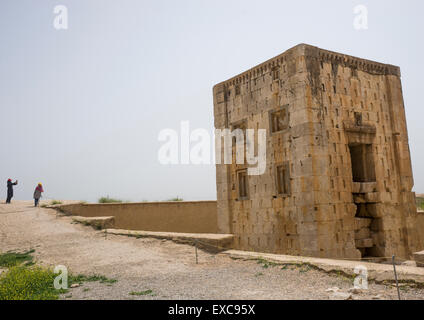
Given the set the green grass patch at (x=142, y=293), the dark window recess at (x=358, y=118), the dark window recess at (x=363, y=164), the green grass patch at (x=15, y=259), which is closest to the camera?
the green grass patch at (x=142, y=293)

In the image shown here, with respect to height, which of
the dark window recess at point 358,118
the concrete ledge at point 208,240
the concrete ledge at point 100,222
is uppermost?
the dark window recess at point 358,118

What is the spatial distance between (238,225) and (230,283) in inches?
354

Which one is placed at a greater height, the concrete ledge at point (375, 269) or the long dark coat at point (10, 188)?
the long dark coat at point (10, 188)

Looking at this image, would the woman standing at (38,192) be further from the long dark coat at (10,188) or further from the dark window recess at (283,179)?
the dark window recess at (283,179)

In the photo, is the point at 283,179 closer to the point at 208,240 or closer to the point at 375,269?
the point at 208,240

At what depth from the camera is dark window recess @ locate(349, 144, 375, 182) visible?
573 inches

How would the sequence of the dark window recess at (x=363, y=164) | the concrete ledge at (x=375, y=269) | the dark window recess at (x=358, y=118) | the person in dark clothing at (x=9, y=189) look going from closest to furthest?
1. the concrete ledge at (x=375, y=269)
2. the dark window recess at (x=358, y=118)
3. the dark window recess at (x=363, y=164)
4. the person in dark clothing at (x=9, y=189)

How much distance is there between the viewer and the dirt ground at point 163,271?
20.0 feet

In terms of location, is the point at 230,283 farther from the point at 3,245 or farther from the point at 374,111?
the point at 374,111

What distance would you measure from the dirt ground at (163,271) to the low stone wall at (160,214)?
607 cm

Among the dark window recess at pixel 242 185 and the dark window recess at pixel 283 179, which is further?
the dark window recess at pixel 242 185

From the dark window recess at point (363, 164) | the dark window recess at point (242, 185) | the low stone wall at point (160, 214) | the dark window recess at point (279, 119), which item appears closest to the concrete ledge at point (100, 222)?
the low stone wall at point (160, 214)

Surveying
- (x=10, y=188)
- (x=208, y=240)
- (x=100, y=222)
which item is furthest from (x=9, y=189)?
(x=208, y=240)

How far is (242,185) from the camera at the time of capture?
15977 mm
